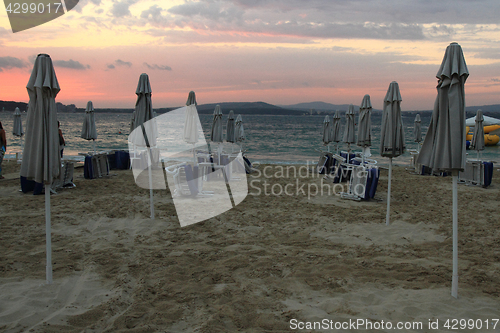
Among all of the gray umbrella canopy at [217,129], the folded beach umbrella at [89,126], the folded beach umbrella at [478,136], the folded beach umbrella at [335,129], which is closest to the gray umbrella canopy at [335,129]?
the folded beach umbrella at [335,129]

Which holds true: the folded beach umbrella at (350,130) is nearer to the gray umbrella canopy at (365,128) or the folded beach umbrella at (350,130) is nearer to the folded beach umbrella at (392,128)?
the gray umbrella canopy at (365,128)

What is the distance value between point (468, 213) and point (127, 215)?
7.39 metres

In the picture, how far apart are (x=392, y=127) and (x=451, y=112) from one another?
281cm

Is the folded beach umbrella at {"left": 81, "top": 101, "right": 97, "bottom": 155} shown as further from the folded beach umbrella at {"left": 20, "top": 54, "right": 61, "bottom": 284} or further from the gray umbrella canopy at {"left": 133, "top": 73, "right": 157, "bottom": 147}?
the folded beach umbrella at {"left": 20, "top": 54, "right": 61, "bottom": 284}

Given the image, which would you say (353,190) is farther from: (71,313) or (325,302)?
(71,313)

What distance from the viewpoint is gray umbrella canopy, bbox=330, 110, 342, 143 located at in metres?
12.9

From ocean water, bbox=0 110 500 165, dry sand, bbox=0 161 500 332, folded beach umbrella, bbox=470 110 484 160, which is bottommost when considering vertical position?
dry sand, bbox=0 161 500 332

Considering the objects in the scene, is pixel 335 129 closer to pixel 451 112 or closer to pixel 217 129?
pixel 217 129

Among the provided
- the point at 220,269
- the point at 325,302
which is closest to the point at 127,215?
the point at 220,269

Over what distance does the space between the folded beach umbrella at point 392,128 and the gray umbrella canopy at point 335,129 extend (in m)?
6.58

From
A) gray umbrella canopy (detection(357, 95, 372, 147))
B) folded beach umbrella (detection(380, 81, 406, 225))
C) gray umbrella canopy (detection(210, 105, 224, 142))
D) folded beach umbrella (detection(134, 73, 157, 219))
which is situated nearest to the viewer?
folded beach umbrella (detection(380, 81, 406, 225))

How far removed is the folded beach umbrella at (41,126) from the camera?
350cm

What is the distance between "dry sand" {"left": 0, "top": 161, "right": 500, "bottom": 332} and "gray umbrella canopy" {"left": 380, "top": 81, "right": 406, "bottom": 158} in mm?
1506

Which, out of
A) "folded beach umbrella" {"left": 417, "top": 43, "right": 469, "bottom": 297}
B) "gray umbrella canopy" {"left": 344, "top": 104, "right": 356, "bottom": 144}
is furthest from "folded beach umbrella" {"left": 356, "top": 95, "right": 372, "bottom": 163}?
"folded beach umbrella" {"left": 417, "top": 43, "right": 469, "bottom": 297}
